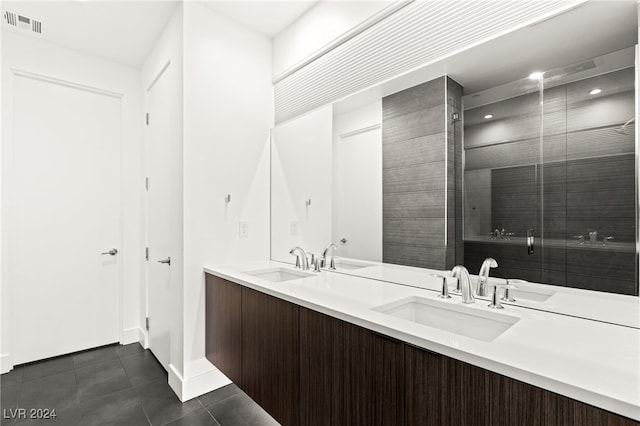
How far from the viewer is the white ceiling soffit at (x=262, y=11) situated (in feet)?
7.20

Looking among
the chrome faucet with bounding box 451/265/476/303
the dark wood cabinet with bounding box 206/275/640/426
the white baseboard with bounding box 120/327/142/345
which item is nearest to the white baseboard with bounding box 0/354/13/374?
the white baseboard with bounding box 120/327/142/345

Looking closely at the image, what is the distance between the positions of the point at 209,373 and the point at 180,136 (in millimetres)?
1629

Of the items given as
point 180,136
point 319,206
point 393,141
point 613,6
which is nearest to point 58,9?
point 180,136

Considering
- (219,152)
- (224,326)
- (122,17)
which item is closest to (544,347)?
(224,326)

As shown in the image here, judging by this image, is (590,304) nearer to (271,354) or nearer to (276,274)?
(271,354)

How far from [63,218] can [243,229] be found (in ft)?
5.43

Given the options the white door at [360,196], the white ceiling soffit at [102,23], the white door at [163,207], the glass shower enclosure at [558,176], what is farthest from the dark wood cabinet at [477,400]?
the white ceiling soffit at [102,23]

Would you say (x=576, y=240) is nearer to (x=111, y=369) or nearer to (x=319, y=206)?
(x=319, y=206)

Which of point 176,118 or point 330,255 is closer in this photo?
point 330,255

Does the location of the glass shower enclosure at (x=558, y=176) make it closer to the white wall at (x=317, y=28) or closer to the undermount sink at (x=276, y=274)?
the white wall at (x=317, y=28)

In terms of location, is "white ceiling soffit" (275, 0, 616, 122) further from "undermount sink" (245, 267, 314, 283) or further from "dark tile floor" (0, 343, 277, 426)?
"dark tile floor" (0, 343, 277, 426)

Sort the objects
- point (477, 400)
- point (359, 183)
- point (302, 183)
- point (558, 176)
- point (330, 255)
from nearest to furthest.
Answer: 1. point (477, 400)
2. point (558, 176)
3. point (359, 183)
4. point (330, 255)
5. point (302, 183)

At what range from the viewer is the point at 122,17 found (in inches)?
91.1

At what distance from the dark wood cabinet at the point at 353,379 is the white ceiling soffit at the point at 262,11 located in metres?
1.87
